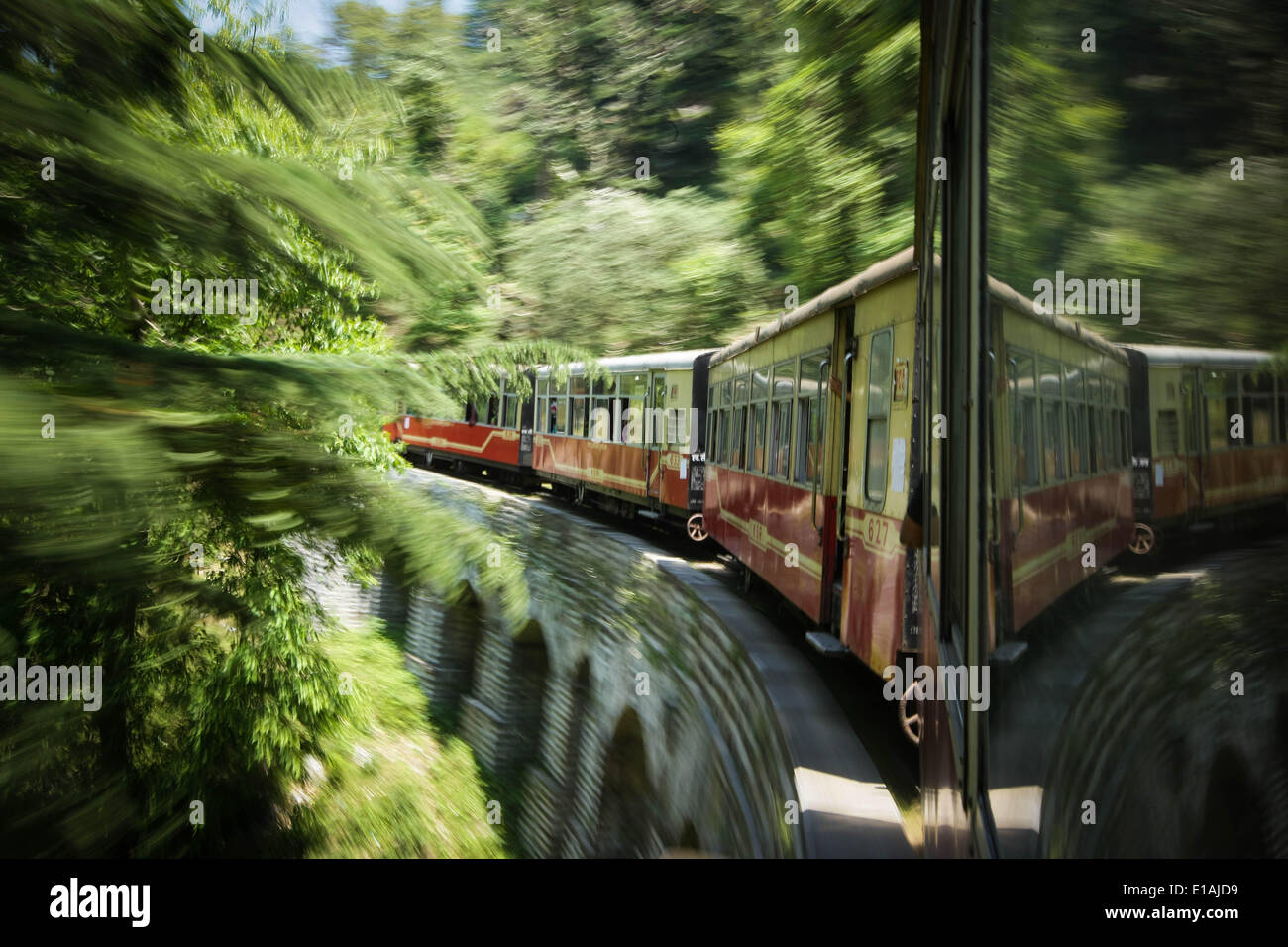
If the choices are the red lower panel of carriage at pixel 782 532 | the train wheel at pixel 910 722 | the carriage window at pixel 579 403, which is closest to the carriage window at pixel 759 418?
the red lower panel of carriage at pixel 782 532

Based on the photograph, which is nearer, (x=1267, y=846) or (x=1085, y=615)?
(x=1267, y=846)

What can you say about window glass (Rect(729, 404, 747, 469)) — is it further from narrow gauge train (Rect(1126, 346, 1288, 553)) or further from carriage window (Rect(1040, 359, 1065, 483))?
narrow gauge train (Rect(1126, 346, 1288, 553))

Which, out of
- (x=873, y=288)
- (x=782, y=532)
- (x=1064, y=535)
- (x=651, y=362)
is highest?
(x=651, y=362)

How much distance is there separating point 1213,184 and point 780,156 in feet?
54.1

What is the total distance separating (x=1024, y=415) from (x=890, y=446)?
4053mm

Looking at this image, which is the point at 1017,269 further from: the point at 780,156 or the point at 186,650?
the point at 780,156

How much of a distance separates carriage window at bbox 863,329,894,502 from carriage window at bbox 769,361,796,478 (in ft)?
4.70

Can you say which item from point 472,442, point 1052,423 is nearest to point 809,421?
point 1052,423

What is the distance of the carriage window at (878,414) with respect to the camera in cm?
519

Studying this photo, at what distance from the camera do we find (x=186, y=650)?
260 centimetres

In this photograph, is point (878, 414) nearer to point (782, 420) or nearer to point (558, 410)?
point (782, 420)

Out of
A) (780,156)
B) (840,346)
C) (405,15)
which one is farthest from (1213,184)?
(780,156)

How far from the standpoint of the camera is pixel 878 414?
5.36 meters

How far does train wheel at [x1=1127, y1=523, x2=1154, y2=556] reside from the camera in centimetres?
67
